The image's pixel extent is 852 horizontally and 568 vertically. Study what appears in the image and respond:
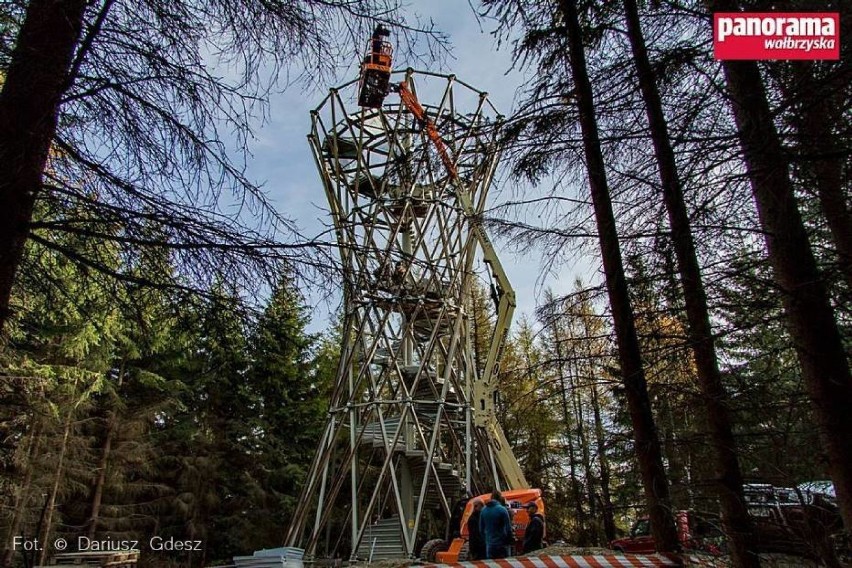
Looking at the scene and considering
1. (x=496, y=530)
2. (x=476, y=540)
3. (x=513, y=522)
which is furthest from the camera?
(x=513, y=522)

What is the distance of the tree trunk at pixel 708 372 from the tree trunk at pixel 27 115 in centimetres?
290

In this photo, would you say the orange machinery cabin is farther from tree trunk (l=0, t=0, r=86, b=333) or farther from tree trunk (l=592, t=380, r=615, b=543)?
tree trunk (l=0, t=0, r=86, b=333)

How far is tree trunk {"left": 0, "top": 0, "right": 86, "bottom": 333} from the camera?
7.77 feet

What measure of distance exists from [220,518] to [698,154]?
64.2ft

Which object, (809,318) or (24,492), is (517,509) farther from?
(24,492)

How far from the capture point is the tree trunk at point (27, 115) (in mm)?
2367

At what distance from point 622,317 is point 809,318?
115 centimetres

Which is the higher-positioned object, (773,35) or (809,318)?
(773,35)

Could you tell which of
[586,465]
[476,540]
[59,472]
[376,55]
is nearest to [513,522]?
[476,540]

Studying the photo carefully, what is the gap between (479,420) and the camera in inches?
379

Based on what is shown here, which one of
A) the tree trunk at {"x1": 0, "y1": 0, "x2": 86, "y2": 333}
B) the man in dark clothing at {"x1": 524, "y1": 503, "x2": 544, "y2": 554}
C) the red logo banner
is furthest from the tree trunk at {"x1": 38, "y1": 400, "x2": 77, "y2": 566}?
the red logo banner

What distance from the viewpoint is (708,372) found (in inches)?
153

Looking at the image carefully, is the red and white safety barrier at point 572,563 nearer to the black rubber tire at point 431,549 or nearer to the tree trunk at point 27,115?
the tree trunk at point 27,115

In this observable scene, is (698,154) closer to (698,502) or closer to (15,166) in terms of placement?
(698,502)
